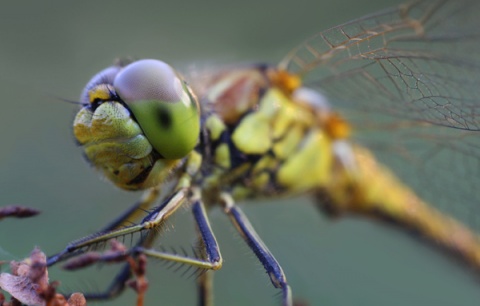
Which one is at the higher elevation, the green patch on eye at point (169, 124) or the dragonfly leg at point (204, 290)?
the green patch on eye at point (169, 124)

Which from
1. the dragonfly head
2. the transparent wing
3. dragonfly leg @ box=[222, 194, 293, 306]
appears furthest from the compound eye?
the transparent wing

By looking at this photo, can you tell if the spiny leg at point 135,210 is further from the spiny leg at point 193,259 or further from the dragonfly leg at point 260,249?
the dragonfly leg at point 260,249

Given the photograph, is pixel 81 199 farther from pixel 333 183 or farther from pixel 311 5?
pixel 311 5

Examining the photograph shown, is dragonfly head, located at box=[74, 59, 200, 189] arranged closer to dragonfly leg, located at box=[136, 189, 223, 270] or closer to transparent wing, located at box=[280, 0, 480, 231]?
dragonfly leg, located at box=[136, 189, 223, 270]

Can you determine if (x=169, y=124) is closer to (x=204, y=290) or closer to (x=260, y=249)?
(x=260, y=249)

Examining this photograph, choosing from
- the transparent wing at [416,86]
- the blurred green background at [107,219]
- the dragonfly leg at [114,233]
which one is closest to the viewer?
the dragonfly leg at [114,233]

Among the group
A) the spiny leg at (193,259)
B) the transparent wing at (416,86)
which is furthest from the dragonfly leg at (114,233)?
the transparent wing at (416,86)

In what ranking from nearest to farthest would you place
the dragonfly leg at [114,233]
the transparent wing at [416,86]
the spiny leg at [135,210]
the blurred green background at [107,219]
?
the dragonfly leg at [114,233]
the transparent wing at [416,86]
the spiny leg at [135,210]
the blurred green background at [107,219]
